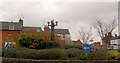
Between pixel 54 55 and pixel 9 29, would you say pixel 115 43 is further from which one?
pixel 54 55

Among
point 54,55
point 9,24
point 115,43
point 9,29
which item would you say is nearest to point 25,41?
point 54,55

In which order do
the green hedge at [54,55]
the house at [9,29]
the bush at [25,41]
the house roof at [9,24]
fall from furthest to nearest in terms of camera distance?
the house roof at [9,24], the house at [9,29], the bush at [25,41], the green hedge at [54,55]

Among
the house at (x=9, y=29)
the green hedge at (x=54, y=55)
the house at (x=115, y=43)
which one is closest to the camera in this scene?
the green hedge at (x=54, y=55)

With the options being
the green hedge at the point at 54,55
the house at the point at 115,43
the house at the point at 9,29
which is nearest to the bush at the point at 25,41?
the green hedge at the point at 54,55

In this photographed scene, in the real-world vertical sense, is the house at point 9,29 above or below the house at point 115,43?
above

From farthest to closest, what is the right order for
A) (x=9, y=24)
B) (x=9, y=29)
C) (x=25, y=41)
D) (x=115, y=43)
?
(x=115, y=43)
(x=9, y=24)
(x=9, y=29)
(x=25, y=41)

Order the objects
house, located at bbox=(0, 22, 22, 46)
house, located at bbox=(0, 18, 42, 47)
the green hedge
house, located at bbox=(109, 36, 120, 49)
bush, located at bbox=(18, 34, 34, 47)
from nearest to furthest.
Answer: the green hedge, bush, located at bbox=(18, 34, 34, 47), house, located at bbox=(0, 18, 42, 47), house, located at bbox=(0, 22, 22, 46), house, located at bbox=(109, 36, 120, 49)

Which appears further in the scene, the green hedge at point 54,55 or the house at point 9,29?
the house at point 9,29

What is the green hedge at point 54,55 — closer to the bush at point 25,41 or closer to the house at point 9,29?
the bush at point 25,41

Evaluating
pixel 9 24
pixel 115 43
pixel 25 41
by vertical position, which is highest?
pixel 9 24

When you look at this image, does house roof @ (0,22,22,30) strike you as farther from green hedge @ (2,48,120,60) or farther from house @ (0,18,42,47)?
green hedge @ (2,48,120,60)

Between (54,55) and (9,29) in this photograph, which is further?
(9,29)

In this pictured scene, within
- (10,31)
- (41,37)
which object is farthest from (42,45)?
(10,31)

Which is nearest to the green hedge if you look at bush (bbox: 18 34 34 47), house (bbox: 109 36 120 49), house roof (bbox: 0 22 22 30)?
bush (bbox: 18 34 34 47)
